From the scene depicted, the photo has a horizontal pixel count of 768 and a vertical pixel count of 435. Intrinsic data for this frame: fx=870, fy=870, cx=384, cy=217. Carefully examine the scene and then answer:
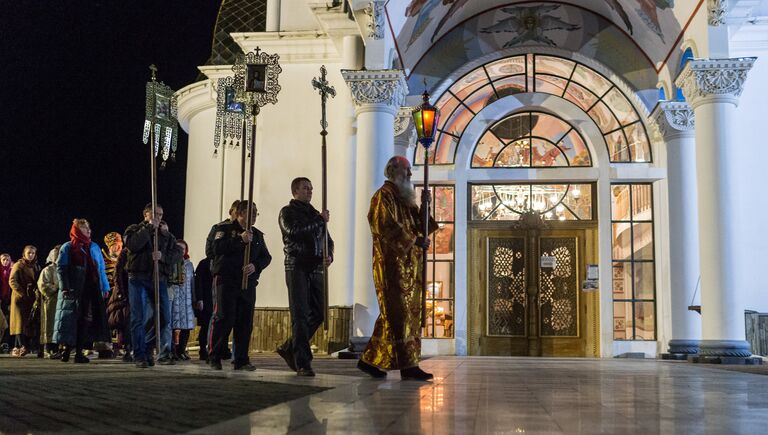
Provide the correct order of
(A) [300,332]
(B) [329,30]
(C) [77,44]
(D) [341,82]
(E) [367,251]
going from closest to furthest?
(A) [300,332]
(E) [367,251]
(B) [329,30]
(D) [341,82]
(C) [77,44]

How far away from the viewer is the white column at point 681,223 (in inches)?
569

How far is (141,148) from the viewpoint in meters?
26.3

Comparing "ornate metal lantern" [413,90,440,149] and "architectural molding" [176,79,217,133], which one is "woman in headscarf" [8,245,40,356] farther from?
"ornate metal lantern" [413,90,440,149]

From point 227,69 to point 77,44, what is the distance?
9645 mm

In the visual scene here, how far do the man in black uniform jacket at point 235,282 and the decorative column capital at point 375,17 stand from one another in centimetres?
499

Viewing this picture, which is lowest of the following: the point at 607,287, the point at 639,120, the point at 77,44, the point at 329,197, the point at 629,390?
the point at 629,390

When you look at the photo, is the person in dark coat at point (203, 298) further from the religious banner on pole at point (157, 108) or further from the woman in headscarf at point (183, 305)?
the religious banner on pole at point (157, 108)

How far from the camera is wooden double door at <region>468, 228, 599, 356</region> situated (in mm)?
16125

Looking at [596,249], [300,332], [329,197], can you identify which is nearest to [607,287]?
[596,249]

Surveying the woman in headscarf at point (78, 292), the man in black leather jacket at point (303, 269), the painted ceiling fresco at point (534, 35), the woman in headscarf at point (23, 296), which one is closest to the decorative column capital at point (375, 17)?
the painted ceiling fresco at point (534, 35)

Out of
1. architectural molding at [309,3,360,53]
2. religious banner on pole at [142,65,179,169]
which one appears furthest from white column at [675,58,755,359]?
religious banner on pole at [142,65,179,169]

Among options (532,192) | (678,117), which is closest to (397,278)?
(678,117)

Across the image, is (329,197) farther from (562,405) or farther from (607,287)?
(562,405)

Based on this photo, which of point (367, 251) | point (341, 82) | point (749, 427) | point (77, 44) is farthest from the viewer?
point (77, 44)
